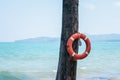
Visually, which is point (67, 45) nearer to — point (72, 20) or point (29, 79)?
point (72, 20)

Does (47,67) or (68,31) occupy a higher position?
(68,31)

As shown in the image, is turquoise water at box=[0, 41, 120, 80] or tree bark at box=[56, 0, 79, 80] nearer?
tree bark at box=[56, 0, 79, 80]

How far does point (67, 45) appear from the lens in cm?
478

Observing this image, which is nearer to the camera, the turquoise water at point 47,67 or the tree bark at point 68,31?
the tree bark at point 68,31

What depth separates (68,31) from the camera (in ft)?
15.9

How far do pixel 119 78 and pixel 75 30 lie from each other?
9950 mm

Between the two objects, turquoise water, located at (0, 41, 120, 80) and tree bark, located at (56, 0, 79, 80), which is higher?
tree bark, located at (56, 0, 79, 80)

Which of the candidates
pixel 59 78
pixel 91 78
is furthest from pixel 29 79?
pixel 59 78

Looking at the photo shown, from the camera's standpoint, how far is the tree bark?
484 centimetres

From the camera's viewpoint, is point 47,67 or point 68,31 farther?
point 47,67

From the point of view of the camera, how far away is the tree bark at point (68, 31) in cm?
484

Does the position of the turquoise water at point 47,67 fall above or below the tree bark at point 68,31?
below

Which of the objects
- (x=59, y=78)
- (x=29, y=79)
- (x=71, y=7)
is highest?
(x=71, y=7)

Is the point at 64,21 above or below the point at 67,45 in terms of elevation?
above
